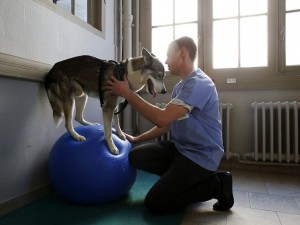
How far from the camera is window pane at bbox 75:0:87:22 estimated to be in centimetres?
238

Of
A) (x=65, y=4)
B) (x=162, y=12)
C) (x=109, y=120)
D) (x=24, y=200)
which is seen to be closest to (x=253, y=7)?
(x=162, y=12)

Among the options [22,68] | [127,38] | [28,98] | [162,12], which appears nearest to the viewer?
[22,68]

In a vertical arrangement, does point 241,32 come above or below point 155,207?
above

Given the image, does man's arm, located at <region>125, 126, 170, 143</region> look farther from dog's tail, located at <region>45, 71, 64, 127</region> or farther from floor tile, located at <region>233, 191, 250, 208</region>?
floor tile, located at <region>233, 191, 250, 208</region>

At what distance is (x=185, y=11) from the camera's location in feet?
9.52

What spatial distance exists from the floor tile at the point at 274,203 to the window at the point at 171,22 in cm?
177

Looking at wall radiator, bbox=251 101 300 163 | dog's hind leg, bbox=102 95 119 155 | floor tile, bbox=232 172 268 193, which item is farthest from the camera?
wall radiator, bbox=251 101 300 163

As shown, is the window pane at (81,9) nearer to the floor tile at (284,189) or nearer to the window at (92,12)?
the window at (92,12)

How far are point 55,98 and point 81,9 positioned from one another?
119 centimetres

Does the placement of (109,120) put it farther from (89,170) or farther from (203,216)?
(203,216)

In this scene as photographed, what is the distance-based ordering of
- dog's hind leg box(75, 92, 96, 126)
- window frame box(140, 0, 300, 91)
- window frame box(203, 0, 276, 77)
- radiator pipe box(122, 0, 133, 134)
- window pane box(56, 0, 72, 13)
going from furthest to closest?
radiator pipe box(122, 0, 133, 134) → window frame box(203, 0, 276, 77) → window frame box(140, 0, 300, 91) → window pane box(56, 0, 72, 13) → dog's hind leg box(75, 92, 96, 126)

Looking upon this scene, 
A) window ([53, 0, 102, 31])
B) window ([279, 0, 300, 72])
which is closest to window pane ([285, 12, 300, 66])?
window ([279, 0, 300, 72])

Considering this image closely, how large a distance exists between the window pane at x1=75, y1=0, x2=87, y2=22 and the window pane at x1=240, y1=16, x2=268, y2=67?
5.47 ft

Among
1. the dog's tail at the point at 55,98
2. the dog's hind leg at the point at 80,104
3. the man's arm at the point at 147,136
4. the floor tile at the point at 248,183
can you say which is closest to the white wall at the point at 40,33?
the dog's tail at the point at 55,98
